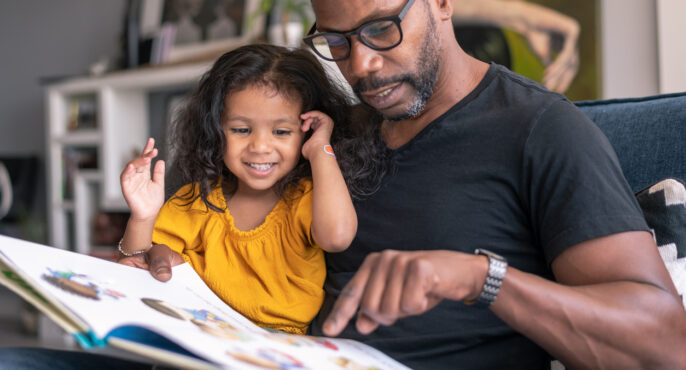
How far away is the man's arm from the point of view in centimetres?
76

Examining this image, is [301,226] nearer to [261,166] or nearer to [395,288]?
[261,166]

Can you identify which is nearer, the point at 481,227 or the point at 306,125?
the point at 481,227

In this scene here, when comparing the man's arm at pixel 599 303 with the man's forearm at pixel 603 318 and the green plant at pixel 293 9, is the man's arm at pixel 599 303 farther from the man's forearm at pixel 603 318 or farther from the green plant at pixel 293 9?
the green plant at pixel 293 9

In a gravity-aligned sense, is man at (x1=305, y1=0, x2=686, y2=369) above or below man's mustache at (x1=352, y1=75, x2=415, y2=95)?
below

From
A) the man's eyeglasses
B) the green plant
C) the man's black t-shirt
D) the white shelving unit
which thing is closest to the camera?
the man's black t-shirt

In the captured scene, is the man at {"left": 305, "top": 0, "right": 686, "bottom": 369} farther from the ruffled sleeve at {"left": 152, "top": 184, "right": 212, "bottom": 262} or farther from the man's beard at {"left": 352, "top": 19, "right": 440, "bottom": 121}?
the ruffled sleeve at {"left": 152, "top": 184, "right": 212, "bottom": 262}

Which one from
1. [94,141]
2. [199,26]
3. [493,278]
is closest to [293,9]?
[199,26]

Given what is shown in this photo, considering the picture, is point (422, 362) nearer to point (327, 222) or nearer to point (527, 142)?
point (327, 222)

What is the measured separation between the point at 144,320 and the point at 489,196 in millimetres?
Answer: 566

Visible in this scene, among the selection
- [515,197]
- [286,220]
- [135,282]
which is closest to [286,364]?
[135,282]

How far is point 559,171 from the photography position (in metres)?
0.89

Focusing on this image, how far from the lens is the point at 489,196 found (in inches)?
39.5

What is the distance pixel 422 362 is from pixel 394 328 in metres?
0.07

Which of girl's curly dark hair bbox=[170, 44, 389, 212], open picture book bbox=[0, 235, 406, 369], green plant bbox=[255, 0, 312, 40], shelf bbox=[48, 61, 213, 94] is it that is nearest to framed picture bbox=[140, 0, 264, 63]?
shelf bbox=[48, 61, 213, 94]
